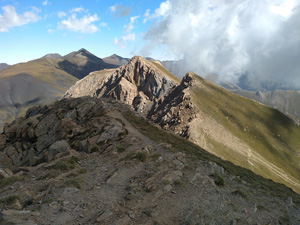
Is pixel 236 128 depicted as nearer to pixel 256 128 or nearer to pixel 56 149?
pixel 256 128

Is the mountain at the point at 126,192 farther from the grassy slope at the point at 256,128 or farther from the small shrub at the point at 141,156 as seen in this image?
the grassy slope at the point at 256,128

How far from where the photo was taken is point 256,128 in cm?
12244

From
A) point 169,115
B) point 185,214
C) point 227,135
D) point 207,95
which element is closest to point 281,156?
point 227,135

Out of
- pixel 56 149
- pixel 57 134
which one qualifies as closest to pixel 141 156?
pixel 56 149

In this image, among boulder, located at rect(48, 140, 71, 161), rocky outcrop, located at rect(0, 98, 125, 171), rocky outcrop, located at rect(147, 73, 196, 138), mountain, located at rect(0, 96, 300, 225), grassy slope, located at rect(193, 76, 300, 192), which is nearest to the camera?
mountain, located at rect(0, 96, 300, 225)

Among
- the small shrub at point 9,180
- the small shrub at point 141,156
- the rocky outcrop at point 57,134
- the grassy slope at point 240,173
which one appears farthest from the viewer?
the rocky outcrop at point 57,134

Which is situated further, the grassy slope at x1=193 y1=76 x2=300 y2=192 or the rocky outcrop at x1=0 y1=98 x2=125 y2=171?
the grassy slope at x1=193 y1=76 x2=300 y2=192

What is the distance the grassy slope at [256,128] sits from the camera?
309ft

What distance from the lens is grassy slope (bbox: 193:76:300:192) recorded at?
9424 cm

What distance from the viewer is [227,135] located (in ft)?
339

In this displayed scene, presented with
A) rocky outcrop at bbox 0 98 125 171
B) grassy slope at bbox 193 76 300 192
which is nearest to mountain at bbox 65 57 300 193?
grassy slope at bbox 193 76 300 192

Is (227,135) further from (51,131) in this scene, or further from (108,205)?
(108,205)

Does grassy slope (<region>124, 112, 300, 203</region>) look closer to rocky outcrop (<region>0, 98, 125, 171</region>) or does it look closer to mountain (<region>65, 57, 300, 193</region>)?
rocky outcrop (<region>0, 98, 125, 171</region>)

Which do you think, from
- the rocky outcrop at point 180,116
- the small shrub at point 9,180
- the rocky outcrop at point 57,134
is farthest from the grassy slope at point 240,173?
the rocky outcrop at point 180,116
